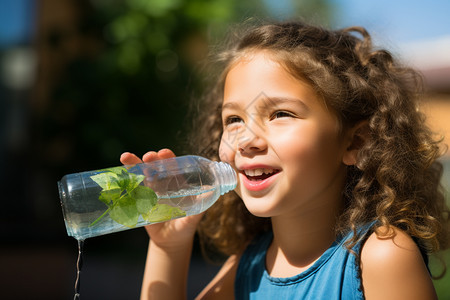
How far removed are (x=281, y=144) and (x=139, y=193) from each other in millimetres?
417

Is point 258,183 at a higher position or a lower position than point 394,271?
higher

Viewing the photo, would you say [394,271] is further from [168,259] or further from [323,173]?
[168,259]

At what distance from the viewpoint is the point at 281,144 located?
4.47 ft

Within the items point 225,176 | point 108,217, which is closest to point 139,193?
point 108,217

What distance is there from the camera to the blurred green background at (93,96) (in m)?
4.26

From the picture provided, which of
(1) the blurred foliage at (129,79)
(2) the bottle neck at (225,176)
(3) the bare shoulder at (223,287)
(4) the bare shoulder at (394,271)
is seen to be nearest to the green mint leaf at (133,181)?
(2) the bottle neck at (225,176)

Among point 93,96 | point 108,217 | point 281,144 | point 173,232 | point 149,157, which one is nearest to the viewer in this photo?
point 281,144

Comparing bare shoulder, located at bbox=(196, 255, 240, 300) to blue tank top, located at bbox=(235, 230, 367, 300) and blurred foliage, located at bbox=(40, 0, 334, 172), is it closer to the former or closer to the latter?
blue tank top, located at bbox=(235, 230, 367, 300)

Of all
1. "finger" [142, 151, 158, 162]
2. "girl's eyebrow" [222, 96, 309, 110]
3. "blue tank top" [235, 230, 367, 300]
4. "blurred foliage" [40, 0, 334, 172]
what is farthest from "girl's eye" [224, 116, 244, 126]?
"blurred foliage" [40, 0, 334, 172]

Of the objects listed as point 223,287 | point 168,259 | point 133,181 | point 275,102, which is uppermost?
point 275,102

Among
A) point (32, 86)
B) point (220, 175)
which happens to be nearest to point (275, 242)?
point (220, 175)

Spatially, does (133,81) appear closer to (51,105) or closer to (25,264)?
(51,105)

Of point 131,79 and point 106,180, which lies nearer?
point 106,180

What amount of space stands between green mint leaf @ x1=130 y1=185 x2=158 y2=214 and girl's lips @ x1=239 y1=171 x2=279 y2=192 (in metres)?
0.26
